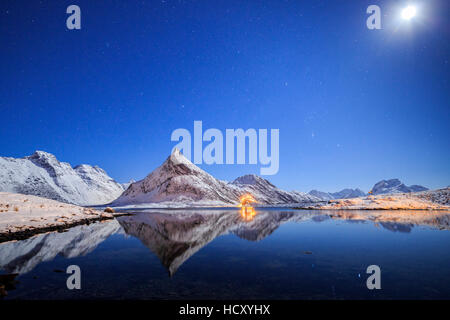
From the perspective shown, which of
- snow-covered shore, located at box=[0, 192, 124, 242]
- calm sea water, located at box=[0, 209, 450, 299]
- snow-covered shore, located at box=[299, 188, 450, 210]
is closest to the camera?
calm sea water, located at box=[0, 209, 450, 299]

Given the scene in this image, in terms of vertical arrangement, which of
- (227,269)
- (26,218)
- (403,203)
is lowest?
(403,203)

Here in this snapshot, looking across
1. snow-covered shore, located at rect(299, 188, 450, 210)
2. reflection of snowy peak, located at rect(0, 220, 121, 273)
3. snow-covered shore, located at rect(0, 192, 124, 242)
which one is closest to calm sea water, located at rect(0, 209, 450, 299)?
reflection of snowy peak, located at rect(0, 220, 121, 273)

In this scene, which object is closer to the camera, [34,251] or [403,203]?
[34,251]

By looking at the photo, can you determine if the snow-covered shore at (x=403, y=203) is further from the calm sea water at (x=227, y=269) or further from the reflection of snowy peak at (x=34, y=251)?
the reflection of snowy peak at (x=34, y=251)

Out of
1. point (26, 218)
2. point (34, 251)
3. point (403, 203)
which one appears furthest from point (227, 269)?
point (403, 203)

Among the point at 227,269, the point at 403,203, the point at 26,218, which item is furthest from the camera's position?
the point at 403,203

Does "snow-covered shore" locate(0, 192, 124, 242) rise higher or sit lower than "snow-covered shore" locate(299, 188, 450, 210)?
higher

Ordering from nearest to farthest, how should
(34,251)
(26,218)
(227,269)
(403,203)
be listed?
(227,269)
(34,251)
(26,218)
(403,203)

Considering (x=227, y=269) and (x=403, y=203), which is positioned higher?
(x=227, y=269)

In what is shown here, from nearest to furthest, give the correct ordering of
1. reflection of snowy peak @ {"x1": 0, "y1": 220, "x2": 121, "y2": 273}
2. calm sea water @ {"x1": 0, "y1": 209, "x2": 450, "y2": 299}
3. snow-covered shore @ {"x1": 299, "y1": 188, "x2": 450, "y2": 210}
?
calm sea water @ {"x1": 0, "y1": 209, "x2": 450, "y2": 299} < reflection of snowy peak @ {"x1": 0, "y1": 220, "x2": 121, "y2": 273} < snow-covered shore @ {"x1": 299, "y1": 188, "x2": 450, "y2": 210}

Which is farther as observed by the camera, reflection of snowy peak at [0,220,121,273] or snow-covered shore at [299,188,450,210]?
snow-covered shore at [299,188,450,210]

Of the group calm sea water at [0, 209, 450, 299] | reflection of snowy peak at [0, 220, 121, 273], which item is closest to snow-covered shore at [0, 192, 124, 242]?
reflection of snowy peak at [0, 220, 121, 273]

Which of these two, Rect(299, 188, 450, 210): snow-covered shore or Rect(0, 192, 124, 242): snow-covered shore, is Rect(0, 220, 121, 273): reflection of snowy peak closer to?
Rect(0, 192, 124, 242): snow-covered shore

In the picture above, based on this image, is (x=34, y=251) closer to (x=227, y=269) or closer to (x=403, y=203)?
(x=227, y=269)
